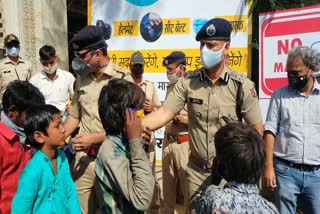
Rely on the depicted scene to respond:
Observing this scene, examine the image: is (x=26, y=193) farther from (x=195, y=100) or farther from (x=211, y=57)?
(x=211, y=57)

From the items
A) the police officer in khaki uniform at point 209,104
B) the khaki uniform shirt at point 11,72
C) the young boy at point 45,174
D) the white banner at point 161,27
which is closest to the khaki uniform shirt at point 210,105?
the police officer in khaki uniform at point 209,104

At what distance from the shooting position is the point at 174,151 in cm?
424

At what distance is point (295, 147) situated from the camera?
294 centimetres

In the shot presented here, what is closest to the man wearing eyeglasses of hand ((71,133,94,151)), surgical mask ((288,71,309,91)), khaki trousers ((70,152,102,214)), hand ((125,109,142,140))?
khaki trousers ((70,152,102,214))

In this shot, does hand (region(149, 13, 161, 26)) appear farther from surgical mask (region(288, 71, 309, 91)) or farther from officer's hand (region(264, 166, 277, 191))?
officer's hand (region(264, 166, 277, 191))

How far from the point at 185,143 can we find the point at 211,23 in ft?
5.76

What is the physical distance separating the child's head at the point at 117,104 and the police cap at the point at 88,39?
2.95 feet

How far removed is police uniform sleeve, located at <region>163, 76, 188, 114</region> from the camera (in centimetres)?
286

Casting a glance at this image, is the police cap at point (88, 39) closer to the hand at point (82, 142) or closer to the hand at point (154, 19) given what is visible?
the hand at point (82, 142)

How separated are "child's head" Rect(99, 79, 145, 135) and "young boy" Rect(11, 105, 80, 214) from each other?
414 mm

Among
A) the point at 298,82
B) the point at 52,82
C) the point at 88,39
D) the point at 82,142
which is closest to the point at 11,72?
the point at 52,82

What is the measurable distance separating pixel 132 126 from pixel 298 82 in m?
1.48

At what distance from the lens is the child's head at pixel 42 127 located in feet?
7.48

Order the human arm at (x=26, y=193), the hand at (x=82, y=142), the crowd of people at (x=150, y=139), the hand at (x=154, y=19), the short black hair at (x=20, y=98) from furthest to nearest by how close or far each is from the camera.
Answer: the hand at (x=154, y=19) < the hand at (x=82, y=142) < the short black hair at (x=20, y=98) < the human arm at (x=26, y=193) < the crowd of people at (x=150, y=139)
